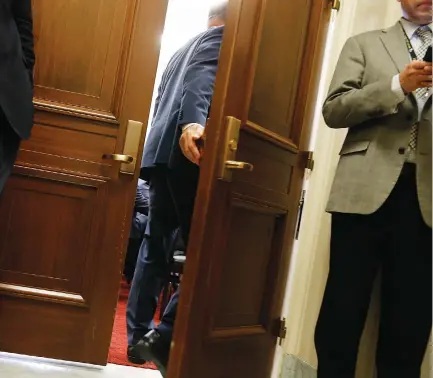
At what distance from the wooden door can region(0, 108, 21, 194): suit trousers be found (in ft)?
1.04

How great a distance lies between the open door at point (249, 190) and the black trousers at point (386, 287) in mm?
304

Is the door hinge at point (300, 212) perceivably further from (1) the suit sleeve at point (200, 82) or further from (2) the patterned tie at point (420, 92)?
(2) the patterned tie at point (420, 92)

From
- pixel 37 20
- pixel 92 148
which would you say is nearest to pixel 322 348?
pixel 92 148

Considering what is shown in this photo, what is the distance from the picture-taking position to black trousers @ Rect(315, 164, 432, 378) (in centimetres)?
142

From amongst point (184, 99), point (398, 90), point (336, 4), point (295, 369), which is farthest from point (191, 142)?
point (295, 369)

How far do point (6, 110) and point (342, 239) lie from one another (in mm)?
996

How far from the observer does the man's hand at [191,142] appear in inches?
67.2

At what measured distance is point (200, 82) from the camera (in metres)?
1.87

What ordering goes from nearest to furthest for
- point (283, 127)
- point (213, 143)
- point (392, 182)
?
point (392, 182) → point (213, 143) → point (283, 127)

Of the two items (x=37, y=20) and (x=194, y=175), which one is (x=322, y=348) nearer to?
(x=194, y=175)

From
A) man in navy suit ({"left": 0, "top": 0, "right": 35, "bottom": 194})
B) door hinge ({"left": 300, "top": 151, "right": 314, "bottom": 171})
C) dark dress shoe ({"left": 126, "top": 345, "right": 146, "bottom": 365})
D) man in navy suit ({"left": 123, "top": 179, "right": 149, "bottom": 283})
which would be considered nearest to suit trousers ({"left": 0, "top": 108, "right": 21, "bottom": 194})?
man in navy suit ({"left": 0, "top": 0, "right": 35, "bottom": 194})

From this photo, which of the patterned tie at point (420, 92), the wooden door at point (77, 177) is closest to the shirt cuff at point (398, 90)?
the patterned tie at point (420, 92)

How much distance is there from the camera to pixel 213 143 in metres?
1.52

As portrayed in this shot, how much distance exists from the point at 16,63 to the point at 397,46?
1.08 m
